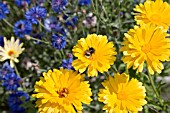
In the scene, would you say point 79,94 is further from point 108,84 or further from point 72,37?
point 72,37

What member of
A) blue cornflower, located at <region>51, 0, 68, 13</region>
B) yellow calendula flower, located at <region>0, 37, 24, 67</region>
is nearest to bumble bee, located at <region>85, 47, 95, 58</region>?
blue cornflower, located at <region>51, 0, 68, 13</region>

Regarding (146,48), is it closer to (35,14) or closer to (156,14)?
(156,14)

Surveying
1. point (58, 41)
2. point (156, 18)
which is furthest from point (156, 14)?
→ point (58, 41)

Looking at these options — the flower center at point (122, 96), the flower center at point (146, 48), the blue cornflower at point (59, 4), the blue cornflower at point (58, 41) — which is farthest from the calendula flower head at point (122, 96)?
the blue cornflower at point (59, 4)

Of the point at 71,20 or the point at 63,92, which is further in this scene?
the point at 71,20

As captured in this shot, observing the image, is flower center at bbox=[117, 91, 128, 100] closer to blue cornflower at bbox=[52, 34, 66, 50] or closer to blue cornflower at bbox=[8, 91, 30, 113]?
blue cornflower at bbox=[52, 34, 66, 50]
